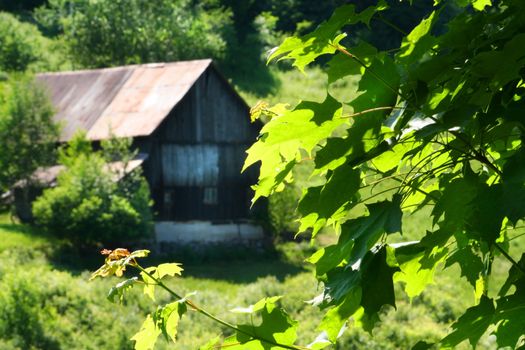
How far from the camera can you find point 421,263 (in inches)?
110

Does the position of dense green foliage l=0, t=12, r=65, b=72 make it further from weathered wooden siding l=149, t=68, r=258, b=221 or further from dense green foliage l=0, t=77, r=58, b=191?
weathered wooden siding l=149, t=68, r=258, b=221

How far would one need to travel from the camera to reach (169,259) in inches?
1076

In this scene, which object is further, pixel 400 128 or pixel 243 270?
pixel 243 270

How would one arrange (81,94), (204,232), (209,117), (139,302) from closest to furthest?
(139,302)
(204,232)
(209,117)
(81,94)

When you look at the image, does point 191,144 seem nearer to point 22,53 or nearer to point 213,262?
point 213,262

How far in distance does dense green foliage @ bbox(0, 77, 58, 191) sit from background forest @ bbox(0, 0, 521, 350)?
1.62 feet

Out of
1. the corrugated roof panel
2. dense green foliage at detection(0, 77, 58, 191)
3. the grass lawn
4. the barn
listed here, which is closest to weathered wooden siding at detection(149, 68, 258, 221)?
the barn

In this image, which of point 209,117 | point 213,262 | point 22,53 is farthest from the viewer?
point 22,53

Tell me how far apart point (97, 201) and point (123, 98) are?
19.9 feet

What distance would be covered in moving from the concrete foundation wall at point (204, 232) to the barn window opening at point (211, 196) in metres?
0.69

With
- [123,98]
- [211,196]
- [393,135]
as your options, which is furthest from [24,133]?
[393,135]

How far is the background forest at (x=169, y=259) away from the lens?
19219 millimetres

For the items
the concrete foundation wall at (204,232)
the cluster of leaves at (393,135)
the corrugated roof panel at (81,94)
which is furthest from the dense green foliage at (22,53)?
the cluster of leaves at (393,135)

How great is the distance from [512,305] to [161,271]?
0.97 meters
